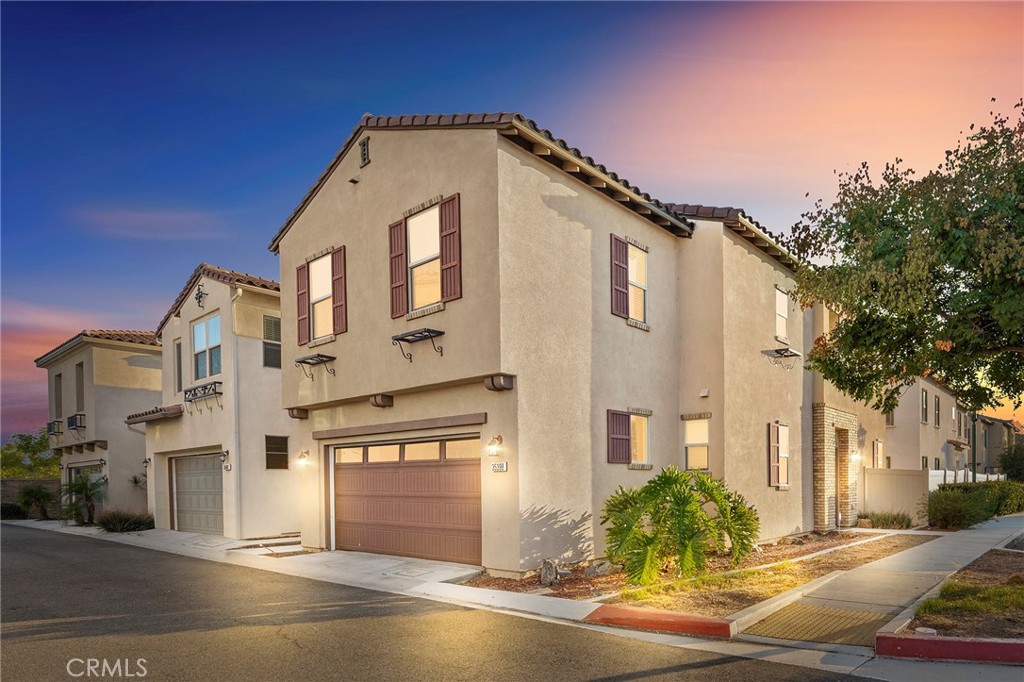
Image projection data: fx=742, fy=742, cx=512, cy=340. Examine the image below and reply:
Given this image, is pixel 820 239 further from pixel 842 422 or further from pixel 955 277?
pixel 842 422

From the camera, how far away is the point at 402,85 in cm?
1653

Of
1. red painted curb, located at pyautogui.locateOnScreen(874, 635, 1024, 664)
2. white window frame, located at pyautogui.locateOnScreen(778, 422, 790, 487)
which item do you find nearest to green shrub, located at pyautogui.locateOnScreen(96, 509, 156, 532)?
white window frame, located at pyautogui.locateOnScreen(778, 422, 790, 487)

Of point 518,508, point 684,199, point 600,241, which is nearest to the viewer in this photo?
point 518,508

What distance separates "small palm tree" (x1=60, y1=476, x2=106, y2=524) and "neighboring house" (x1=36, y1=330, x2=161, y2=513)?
339mm

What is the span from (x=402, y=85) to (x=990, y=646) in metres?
14.6

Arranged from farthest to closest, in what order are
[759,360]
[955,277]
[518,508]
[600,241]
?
1. [759,360]
2. [600,241]
3. [518,508]
4. [955,277]

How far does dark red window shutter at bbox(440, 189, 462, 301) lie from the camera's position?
13297 mm

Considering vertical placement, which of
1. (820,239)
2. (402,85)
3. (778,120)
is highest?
(402,85)

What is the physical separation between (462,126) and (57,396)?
2826 cm

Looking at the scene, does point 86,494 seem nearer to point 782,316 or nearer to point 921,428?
point 782,316

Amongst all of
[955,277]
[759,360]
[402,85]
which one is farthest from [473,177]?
[759,360]

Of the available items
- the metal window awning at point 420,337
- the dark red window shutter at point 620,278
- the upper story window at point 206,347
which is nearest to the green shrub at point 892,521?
the dark red window shutter at point 620,278

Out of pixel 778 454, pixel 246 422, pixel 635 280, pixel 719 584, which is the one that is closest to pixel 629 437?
pixel 635 280

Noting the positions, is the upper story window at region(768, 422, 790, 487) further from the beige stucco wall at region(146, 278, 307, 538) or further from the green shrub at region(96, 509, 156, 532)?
the green shrub at region(96, 509, 156, 532)
